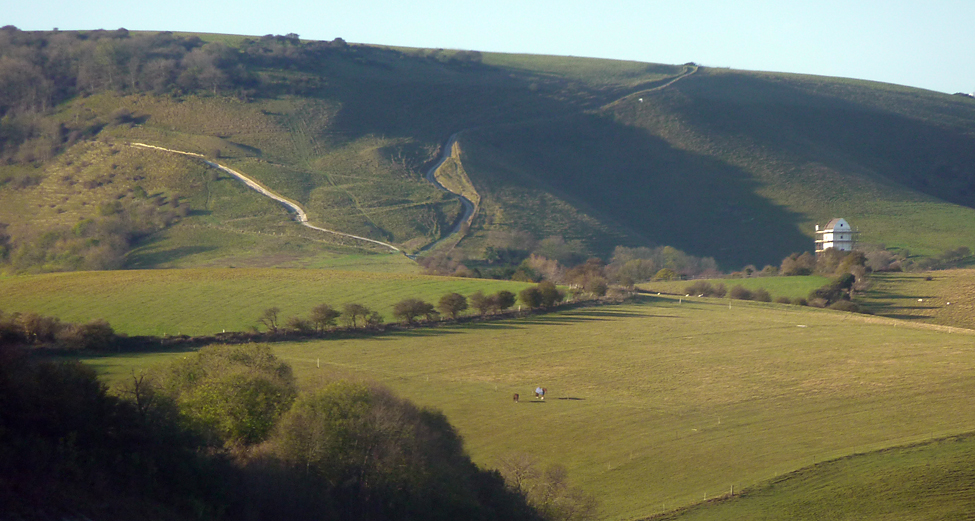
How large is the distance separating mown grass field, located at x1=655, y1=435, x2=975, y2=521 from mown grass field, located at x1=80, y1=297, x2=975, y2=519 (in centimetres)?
81

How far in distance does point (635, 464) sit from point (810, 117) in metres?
148

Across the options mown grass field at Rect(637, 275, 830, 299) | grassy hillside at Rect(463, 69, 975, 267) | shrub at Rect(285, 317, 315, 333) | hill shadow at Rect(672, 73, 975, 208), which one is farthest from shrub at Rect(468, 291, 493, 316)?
hill shadow at Rect(672, 73, 975, 208)

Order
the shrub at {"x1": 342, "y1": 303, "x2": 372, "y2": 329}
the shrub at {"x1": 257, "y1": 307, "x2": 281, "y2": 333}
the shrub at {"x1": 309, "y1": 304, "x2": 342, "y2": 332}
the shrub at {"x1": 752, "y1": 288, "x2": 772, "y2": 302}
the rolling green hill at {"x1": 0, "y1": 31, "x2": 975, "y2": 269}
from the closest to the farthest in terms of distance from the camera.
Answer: the shrub at {"x1": 257, "y1": 307, "x2": 281, "y2": 333}
the shrub at {"x1": 309, "y1": 304, "x2": 342, "y2": 332}
the shrub at {"x1": 342, "y1": 303, "x2": 372, "y2": 329}
the shrub at {"x1": 752, "y1": 288, "x2": 772, "y2": 302}
the rolling green hill at {"x1": 0, "y1": 31, "x2": 975, "y2": 269}

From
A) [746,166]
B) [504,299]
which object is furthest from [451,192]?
[504,299]

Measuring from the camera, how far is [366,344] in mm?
47594

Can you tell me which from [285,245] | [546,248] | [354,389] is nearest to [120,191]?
[285,245]

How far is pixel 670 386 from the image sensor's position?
1565 inches

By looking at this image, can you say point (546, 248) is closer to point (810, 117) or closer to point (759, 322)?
point (759, 322)

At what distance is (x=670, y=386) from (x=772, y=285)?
43.0m

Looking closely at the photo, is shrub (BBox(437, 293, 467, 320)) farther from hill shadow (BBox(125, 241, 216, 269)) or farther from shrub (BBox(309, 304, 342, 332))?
hill shadow (BBox(125, 241, 216, 269))

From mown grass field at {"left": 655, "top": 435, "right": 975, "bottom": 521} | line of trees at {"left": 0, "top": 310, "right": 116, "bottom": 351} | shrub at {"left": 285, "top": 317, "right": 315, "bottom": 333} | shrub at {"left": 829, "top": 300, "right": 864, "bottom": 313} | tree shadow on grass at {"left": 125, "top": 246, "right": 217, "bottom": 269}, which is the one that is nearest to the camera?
mown grass field at {"left": 655, "top": 435, "right": 975, "bottom": 521}

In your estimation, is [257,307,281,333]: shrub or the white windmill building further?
the white windmill building

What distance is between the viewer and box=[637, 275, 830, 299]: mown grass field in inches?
2955

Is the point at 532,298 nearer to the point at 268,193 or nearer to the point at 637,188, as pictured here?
the point at 268,193
